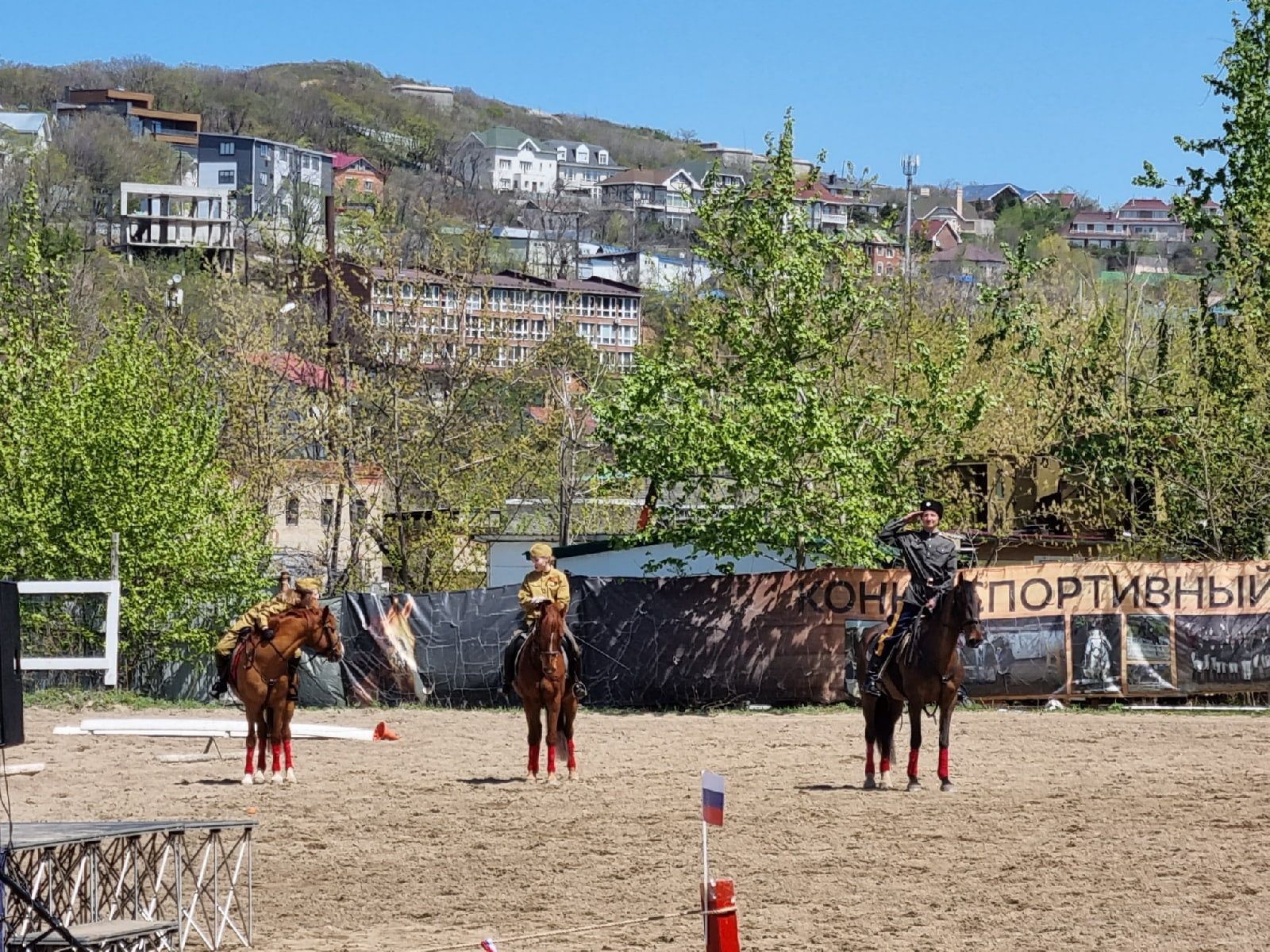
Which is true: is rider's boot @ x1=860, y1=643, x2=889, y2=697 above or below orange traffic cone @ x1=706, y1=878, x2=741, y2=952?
above

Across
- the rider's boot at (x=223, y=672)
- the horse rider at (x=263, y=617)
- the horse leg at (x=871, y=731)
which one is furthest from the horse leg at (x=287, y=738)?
the horse leg at (x=871, y=731)

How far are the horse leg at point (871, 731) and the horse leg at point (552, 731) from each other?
9.93ft

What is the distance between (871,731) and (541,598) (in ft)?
11.3

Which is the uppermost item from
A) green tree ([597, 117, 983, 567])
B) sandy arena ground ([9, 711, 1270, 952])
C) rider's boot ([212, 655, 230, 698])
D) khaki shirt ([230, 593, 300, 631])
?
green tree ([597, 117, 983, 567])

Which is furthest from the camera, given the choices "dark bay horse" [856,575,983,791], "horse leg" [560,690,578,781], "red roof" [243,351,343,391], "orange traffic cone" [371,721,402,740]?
"red roof" [243,351,343,391]

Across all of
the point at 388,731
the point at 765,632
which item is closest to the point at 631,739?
the point at 388,731

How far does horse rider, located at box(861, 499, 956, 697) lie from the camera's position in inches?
699

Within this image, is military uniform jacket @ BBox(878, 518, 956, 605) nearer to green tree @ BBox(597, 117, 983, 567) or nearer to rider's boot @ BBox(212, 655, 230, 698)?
rider's boot @ BBox(212, 655, 230, 698)

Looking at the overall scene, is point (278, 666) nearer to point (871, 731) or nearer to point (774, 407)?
point (871, 731)

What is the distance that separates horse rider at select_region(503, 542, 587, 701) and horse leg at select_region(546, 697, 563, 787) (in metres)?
0.27

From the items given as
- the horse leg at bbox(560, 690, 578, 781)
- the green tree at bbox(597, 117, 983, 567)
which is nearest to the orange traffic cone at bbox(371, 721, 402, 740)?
the horse leg at bbox(560, 690, 578, 781)

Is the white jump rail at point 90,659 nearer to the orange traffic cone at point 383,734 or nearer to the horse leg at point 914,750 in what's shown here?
the orange traffic cone at point 383,734

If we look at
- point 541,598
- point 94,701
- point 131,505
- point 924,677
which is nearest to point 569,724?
point 541,598

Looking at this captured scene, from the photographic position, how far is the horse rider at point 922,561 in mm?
17766
